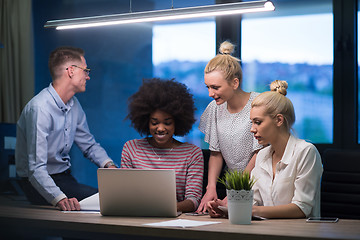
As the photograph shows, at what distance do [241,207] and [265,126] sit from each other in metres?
0.53

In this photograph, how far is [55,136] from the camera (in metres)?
3.13

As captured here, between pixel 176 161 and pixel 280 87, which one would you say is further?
pixel 176 161

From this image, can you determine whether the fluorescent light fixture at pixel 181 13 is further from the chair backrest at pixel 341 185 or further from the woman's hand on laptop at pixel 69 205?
the woman's hand on laptop at pixel 69 205

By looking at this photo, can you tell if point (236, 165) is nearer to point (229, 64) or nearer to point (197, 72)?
point (229, 64)

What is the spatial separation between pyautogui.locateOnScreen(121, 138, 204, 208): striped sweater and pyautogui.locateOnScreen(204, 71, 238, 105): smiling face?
336 mm

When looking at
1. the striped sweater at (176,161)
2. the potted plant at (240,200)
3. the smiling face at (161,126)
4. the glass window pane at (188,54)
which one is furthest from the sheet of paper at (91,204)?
the glass window pane at (188,54)

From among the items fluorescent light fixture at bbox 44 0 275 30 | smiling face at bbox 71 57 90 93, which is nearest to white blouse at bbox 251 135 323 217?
fluorescent light fixture at bbox 44 0 275 30

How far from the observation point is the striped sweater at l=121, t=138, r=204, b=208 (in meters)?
2.51

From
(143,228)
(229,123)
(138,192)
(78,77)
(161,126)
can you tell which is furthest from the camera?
(78,77)

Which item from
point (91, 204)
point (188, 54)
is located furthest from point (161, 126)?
point (188, 54)

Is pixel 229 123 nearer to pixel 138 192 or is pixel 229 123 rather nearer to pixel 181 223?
pixel 138 192

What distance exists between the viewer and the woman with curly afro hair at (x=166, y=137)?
8.26 feet

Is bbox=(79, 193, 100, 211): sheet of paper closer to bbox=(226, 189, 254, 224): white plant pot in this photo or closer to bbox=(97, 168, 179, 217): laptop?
bbox=(97, 168, 179, 217): laptop

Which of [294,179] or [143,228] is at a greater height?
[294,179]
